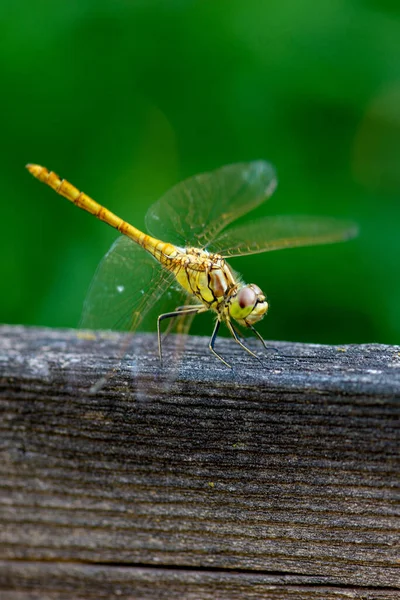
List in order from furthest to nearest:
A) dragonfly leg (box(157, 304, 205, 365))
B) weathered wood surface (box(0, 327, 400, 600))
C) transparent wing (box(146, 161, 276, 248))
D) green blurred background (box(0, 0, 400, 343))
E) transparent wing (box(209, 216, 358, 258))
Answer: green blurred background (box(0, 0, 400, 343)), transparent wing (box(146, 161, 276, 248)), dragonfly leg (box(157, 304, 205, 365)), transparent wing (box(209, 216, 358, 258)), weathered wood surface (box(0, 327, 400, 600))

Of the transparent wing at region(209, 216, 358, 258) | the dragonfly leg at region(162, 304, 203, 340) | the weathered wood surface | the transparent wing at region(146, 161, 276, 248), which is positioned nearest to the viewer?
the weathered wood surface

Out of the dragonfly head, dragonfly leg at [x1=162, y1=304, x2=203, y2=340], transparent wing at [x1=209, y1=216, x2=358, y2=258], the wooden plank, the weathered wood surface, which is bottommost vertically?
the wooden plank

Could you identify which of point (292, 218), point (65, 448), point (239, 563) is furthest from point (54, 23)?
point (239, 563)

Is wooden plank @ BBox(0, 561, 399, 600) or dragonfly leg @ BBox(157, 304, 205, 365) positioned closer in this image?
wooden plank @ BBox(0, 561, 399, 600)

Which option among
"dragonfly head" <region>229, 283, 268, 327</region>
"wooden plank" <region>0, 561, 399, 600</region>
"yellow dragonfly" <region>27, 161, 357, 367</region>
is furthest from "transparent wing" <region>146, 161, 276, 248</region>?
"wooden plank" <region>0, 561, 399, 600</region>

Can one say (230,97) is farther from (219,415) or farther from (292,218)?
(219,415)

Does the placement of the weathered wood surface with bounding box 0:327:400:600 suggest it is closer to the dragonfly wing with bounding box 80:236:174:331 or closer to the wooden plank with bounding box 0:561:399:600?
→ the wooden plank with bounding box 0:561:399:600

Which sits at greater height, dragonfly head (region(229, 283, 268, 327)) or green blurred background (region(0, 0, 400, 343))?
green blurred background (region(0, 0, 400, 343))

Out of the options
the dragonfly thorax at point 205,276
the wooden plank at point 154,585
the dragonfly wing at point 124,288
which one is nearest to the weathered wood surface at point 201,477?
the wooden plank at point 154,585

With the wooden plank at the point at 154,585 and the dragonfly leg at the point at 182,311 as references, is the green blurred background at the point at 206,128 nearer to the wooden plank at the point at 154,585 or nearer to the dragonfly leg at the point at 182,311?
the dragonfly leg at the point at 182,311
